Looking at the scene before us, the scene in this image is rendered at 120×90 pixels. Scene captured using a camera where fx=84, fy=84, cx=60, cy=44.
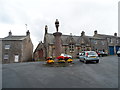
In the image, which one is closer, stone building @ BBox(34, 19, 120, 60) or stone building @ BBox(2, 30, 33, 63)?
stone building @ BBox(2, 30, 33, 63)

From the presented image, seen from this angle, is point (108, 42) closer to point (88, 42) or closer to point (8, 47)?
point (88, 42)

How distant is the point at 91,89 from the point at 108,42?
32741mm

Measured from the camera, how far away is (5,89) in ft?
13.5

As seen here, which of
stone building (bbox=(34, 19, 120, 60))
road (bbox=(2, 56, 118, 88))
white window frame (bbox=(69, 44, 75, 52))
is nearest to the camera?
road (bbox=(2, 56, 118, 88))

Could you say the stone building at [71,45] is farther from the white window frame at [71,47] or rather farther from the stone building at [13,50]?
the stone building at [13,50]

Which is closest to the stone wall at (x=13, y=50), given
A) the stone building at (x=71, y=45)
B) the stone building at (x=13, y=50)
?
the stone building at (x=13, y=50)

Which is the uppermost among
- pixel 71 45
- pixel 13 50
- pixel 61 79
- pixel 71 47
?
pixel 71 45

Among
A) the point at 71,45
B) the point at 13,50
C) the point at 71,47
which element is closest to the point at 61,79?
the point at 71,47

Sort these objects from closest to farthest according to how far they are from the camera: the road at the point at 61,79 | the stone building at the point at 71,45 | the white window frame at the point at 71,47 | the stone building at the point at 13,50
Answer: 1. the road at the point at 61,79
2. the stone building at the point at 13,50
3. the stone building at the point at 71,45
4. the white window frame at the point at 71,47

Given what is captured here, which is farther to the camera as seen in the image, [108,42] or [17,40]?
[108,42]

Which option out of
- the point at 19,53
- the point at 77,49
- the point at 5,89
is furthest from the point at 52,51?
the point at 5,89

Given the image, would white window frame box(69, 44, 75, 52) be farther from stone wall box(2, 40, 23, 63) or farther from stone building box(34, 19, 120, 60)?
stone wall box(2, 40, 23, 63)

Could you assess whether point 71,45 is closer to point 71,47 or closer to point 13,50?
point 71,47

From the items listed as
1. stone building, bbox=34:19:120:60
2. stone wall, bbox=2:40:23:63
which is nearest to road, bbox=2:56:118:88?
stone building, bbox=34:19:120:60
